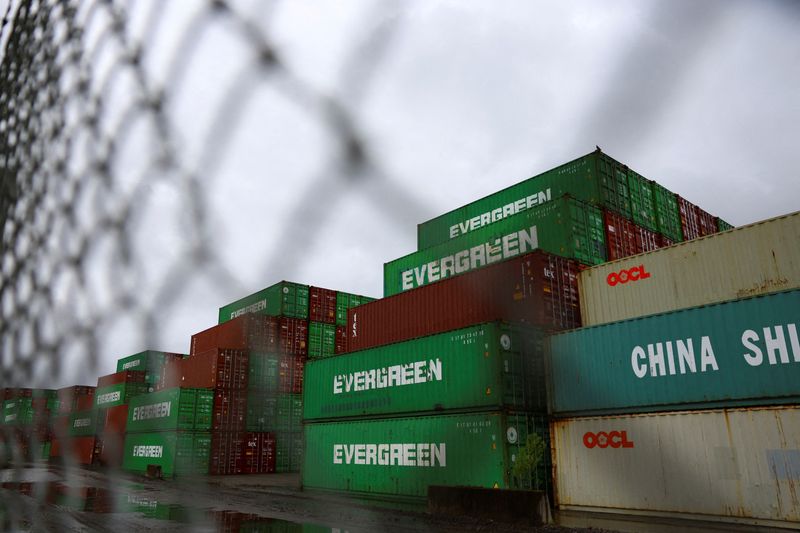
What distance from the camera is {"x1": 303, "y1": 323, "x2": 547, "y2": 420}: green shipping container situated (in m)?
20.4

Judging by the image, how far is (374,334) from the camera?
27.3 meters

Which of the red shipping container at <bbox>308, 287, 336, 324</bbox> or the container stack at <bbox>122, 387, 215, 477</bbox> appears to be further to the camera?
the red shipping container at <bbox>308, 287, 336, 324</bbox>

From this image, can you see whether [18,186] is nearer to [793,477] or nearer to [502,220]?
[793,477]

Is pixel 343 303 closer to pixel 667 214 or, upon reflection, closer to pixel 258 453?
pixel 258 453

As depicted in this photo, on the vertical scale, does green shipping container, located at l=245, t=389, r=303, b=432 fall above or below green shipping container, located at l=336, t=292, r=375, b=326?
below

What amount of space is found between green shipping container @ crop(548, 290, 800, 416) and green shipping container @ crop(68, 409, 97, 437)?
185ft

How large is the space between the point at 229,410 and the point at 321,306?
10210 mm

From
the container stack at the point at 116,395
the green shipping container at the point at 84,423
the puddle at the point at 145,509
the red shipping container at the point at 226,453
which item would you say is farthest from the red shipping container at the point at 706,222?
the green shipping container at the point at 84,423

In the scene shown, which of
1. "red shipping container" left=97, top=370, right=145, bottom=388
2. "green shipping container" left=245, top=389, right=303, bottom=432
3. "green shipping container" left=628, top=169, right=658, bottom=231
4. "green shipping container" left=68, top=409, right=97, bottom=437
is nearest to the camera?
"green shipping container" left=628, top=169, right=658, bottom=231


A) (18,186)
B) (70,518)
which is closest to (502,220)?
(70,518)

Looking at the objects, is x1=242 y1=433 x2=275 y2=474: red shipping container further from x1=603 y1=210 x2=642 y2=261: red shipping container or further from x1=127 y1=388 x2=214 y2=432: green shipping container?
x1=603 y1=210 x2=642 y2=261: red shipping container

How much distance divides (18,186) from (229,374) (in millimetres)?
35729

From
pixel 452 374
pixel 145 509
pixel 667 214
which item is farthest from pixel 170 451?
pixel 667 214

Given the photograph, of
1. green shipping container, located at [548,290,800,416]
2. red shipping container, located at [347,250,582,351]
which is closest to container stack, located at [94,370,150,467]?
red shipping container, located at [347,250,582,351]
